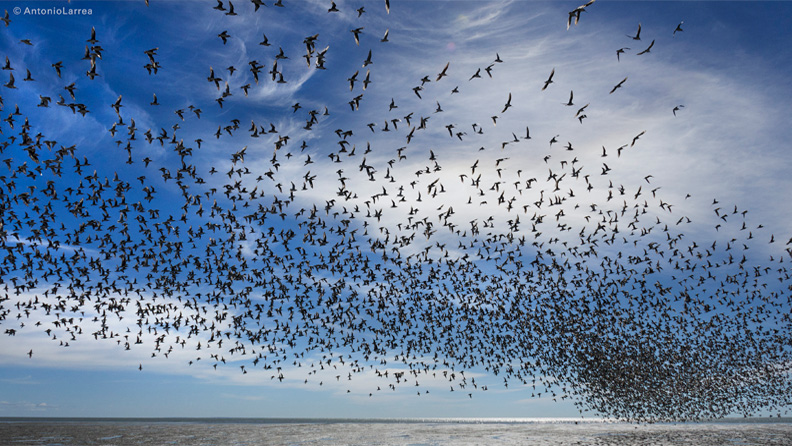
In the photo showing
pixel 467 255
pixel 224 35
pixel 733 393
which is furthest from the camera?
pixel 733 393

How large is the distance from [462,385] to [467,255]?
21.9 metres

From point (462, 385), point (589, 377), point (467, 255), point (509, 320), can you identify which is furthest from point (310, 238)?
point (589, 377)

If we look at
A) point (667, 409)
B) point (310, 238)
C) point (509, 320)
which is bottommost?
point (667, 409)

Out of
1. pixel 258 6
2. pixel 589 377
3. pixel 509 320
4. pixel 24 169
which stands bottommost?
pixel 589 377

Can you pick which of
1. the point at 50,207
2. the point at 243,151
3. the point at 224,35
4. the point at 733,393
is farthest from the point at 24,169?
the point at 733,393

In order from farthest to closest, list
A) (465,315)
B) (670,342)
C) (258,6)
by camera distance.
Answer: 1. (670,342)
2. (465,315)
3. (258,6)

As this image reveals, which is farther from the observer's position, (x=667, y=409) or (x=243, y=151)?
(x=667, y=409)

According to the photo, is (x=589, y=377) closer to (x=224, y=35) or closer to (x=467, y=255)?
(x=467, y=255)

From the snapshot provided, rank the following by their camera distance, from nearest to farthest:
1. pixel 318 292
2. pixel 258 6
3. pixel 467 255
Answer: pixel 258 6 < pixel 318 292 < pixel 467 255

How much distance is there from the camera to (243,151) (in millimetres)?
32594

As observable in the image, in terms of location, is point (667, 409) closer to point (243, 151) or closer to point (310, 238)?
point (310, 238)

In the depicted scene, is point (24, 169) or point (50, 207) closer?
point (24, 169)

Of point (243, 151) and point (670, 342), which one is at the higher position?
point (243, 151)

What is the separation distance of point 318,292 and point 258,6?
101ft
